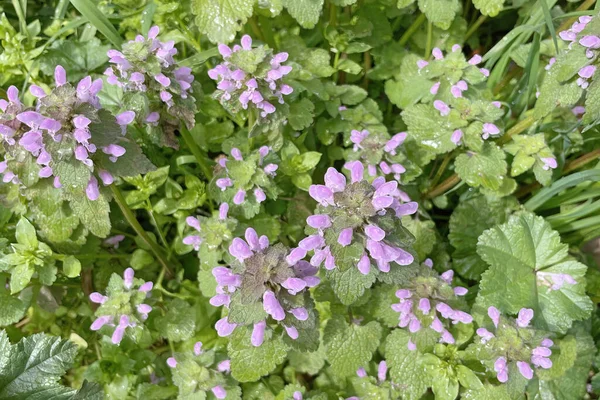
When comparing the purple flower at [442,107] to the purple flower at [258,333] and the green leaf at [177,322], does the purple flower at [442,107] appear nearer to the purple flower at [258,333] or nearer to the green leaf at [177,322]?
the purple flower at [258,333]

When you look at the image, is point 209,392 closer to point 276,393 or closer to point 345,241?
point 276,393

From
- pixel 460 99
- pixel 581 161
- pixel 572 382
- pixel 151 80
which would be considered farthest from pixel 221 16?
pixel 572 382

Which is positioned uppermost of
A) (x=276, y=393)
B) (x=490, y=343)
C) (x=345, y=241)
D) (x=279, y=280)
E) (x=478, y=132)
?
(x=345, y=241)

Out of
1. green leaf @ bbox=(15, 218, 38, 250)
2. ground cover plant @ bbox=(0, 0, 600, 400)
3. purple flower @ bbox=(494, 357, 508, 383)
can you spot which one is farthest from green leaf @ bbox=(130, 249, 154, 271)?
purple flower @ bbox=(494, 357, 508, 383)

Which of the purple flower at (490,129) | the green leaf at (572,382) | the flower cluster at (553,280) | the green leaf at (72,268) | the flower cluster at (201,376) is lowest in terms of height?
the green leaf at (572,382)

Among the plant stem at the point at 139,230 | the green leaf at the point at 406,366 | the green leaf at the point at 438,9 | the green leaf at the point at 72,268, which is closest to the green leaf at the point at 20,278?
the green leaf at the point at 72,268

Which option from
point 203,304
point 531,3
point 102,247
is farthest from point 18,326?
point 531,3
